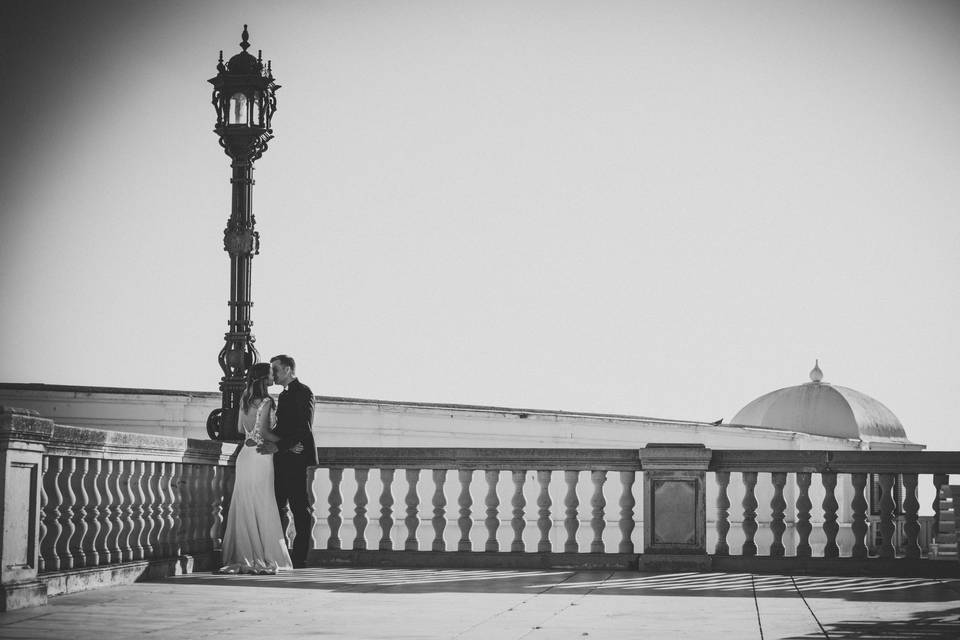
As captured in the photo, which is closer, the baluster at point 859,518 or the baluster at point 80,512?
the baluster at point 80,512

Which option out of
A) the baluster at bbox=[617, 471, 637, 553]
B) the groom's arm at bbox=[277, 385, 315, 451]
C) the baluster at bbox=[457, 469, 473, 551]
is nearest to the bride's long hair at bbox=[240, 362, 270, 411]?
the groom's arm at bbox=[277, 385, 315, 451]

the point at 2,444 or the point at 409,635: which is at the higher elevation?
the point at 2,444

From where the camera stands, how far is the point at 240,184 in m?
13.8

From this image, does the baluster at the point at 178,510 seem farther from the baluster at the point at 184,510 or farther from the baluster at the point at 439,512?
the baluster at the point at 439,512

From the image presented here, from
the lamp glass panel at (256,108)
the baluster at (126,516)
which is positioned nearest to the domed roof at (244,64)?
the lamp glass panel at (256,108)

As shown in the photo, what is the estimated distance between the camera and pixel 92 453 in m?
10.4

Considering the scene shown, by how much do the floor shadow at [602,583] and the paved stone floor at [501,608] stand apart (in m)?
0.01

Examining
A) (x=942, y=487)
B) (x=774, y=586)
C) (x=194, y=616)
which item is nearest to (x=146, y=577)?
(x=194, y=616)

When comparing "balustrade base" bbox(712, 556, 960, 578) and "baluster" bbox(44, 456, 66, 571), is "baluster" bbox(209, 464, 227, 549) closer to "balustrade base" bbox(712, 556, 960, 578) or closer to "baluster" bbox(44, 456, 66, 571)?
"baluster" bbox(44, 456, 66, 571)

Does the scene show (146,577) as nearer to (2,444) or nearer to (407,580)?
(407,580)

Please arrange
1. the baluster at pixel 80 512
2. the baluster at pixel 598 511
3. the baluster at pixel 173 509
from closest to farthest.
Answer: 1. the baluster at pixel 80 512
2. the baluster at pixel 173 509
3. the baluster at pixel 598 511

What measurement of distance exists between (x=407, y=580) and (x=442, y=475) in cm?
224

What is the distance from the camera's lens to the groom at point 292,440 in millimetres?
12461

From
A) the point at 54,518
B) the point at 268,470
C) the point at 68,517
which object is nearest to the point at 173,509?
the point at 268,470
